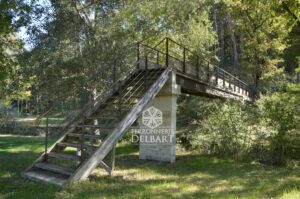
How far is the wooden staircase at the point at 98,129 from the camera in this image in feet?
24.1

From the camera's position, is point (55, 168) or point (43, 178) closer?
point (43, 178)

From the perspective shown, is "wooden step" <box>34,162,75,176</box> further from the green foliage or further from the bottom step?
the green foliage

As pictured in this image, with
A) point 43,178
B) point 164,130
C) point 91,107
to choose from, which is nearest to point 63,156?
point 43,178

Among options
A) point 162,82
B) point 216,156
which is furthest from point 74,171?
point 216,156

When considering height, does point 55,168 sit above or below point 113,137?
below

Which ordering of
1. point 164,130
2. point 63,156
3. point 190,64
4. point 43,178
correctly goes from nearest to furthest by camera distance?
point 43,178 → point 63,156 → point 164,130 → point 190,64

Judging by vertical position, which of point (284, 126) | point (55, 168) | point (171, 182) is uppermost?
point (284, 126)

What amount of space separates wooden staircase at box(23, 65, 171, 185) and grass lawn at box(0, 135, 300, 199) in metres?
0.41

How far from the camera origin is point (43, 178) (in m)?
7.33

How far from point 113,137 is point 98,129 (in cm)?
172

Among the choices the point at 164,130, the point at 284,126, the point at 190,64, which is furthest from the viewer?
the point at 190,64

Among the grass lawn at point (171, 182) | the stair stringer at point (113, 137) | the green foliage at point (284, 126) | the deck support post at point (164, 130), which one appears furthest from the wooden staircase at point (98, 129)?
the green foliage at point (284, 126)

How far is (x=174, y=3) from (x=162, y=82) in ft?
23.8

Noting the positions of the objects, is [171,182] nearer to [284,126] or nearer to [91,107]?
[91,107]
